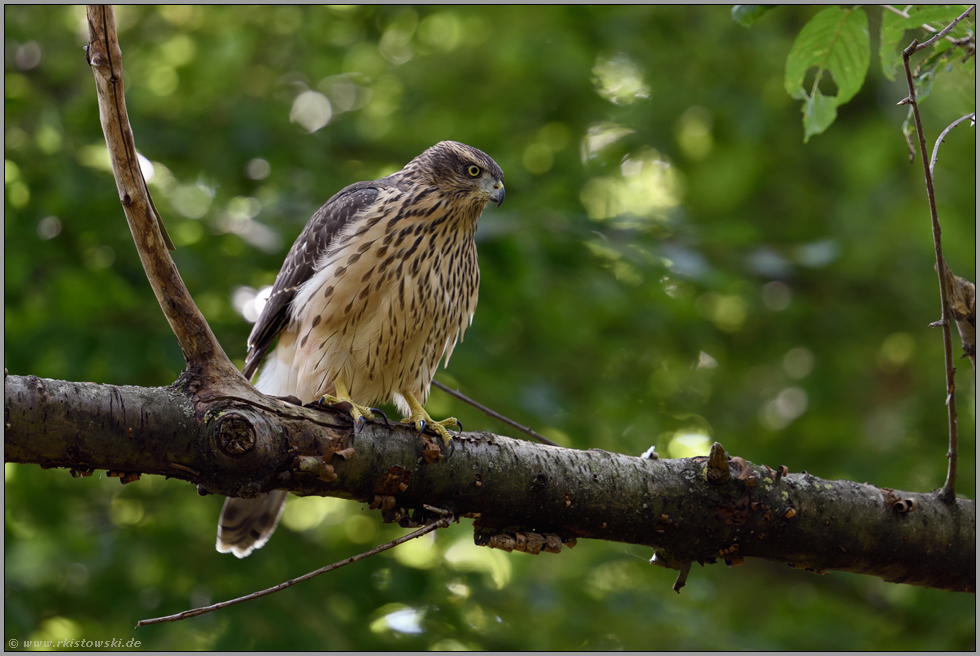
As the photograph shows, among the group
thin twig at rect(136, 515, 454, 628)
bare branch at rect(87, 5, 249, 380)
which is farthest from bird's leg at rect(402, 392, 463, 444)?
bare branch at rect(87, 5, 249, 380)

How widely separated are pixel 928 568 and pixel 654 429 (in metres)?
3.37

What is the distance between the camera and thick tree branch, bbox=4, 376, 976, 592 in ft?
7.44

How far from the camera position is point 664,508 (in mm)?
2916

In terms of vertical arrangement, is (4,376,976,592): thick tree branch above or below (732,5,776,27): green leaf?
below

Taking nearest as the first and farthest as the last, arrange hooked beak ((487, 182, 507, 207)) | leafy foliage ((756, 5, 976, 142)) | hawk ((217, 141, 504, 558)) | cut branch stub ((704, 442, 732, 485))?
cut branch stub ((704, 442, 732, 485)) → leafy foliage ((756, 5, 976, 142)) → hawk ((217, 141, 504, 558)) → hooked beak ((487, 182, 507, 207))

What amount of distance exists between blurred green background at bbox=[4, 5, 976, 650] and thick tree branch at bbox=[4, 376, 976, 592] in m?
1.93

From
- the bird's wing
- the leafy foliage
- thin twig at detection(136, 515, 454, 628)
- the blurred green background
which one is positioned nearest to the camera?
thin twig at detection(136, 515, 454, 628)

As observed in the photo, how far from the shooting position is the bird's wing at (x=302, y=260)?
416 centimetres

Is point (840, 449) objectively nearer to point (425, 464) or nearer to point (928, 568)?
point (928, 568)

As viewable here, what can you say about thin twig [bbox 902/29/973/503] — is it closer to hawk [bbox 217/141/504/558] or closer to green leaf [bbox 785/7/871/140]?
green leaf [bbox 785/7/871/140]

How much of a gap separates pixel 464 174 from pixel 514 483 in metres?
2.08

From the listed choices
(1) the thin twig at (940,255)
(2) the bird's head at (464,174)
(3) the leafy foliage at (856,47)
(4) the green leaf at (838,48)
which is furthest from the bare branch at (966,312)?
(2) the bird's head at (464,174)

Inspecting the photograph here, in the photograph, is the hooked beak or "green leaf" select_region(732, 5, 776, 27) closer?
"green leaf" select_region(732, 5, 776, 27)

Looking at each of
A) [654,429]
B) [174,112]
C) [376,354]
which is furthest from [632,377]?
[174,112]
